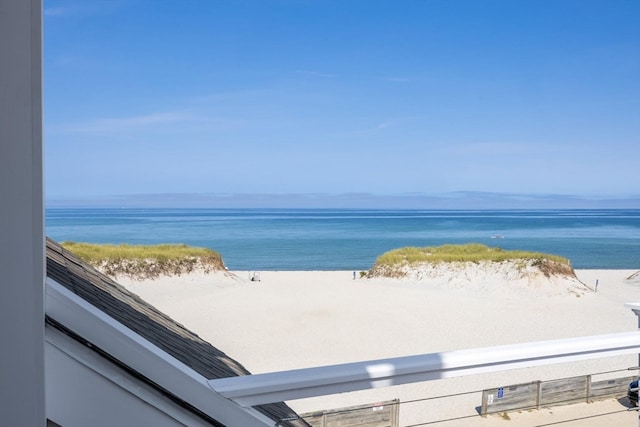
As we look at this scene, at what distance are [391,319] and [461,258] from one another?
15.9ft

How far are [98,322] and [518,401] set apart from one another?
4456mm

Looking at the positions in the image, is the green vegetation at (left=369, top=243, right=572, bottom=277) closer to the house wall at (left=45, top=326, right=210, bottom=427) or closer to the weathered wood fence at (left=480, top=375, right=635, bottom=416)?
the weathered wood fence at (left=480, top=375, right=635, bottom=416)

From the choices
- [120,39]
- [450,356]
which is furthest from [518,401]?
[120,39]

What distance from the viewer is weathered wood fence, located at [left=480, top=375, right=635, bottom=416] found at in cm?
411

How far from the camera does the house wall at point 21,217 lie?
1.45 ft

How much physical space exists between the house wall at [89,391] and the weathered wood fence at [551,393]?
3.97m

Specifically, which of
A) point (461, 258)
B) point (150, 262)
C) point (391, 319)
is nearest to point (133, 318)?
point (391, 319)

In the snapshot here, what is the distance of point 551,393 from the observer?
4.38 m

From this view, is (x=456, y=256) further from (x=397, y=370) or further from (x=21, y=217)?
(x=21, y=217)

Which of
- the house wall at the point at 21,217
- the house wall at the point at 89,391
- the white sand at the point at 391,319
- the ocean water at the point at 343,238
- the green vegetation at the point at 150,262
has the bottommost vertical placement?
the ocean water at the point at 343,238

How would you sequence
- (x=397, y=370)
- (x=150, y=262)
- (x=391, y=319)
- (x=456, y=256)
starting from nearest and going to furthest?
(x=397, y=370) → (x=391, y=319) → (x=150, y=262) → (x=456, y=256)

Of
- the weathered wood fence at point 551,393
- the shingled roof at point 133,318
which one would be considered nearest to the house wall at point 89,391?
the shingled roof at point 133,318

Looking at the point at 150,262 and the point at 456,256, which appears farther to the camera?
the point at 456,256

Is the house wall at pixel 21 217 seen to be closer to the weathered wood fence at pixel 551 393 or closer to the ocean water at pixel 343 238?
the weathered wood fence at pixel 551 393
